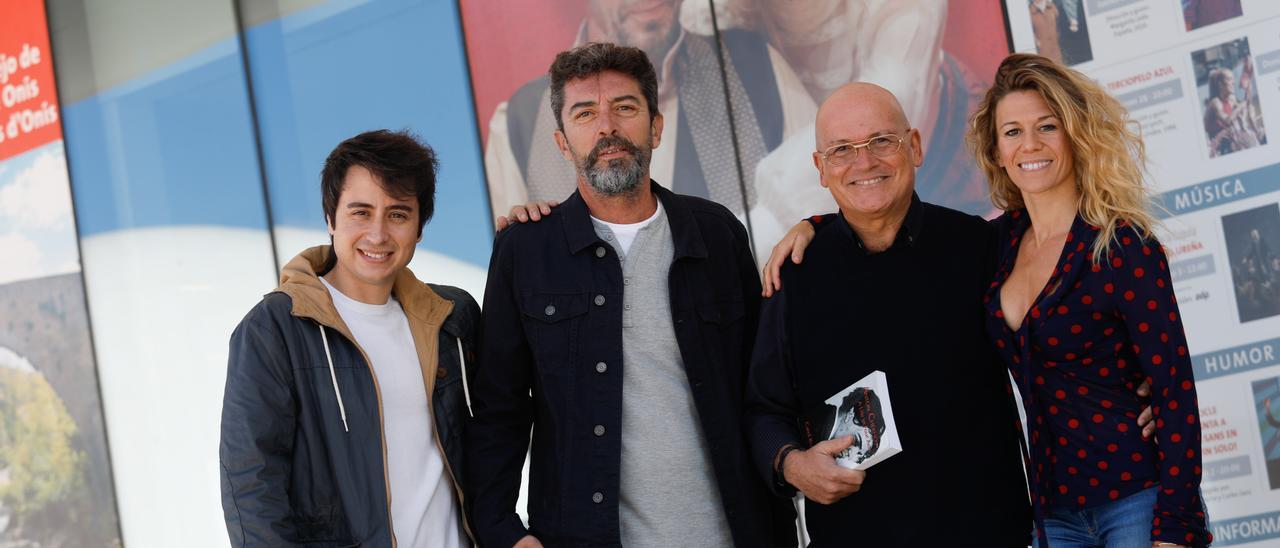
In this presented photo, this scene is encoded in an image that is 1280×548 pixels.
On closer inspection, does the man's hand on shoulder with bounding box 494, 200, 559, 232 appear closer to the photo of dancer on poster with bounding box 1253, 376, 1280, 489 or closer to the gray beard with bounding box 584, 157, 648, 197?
the gray beard with bounding box 584, 157, 648, 197

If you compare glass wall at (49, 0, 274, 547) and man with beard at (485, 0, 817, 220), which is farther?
glass wall at (49, 0, 274, 547)

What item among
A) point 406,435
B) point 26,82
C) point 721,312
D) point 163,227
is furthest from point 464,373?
point 26,82

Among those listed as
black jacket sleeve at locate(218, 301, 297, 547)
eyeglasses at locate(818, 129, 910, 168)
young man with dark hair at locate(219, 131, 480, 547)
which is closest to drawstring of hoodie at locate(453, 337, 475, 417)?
young man with dark hair at locate(219, 131, 480, 547)

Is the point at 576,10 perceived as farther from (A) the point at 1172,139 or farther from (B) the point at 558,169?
(A) the point at 1172,139

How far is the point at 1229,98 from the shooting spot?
12.9ft

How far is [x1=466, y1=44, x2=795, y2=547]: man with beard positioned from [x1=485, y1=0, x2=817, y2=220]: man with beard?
2146 millimetres

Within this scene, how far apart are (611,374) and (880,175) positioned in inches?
30.5

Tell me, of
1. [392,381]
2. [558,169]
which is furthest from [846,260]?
[558,169]

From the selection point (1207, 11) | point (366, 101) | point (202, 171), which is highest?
point (366, 101)

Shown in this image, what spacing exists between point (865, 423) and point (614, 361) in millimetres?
631

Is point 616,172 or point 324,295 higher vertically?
point 616,172

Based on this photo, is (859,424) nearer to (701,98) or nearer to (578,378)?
→ (578,378)

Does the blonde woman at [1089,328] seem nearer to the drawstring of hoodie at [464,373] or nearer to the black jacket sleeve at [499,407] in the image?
the black jacket sleeve at [499,407]

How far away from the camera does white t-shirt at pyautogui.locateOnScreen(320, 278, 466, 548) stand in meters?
2.39
